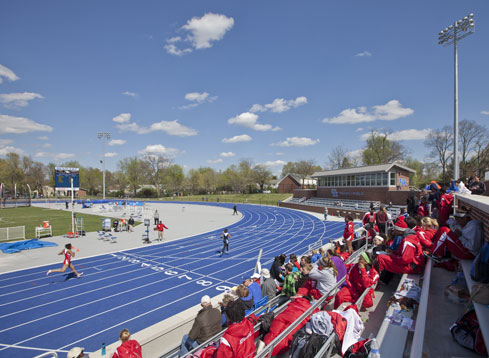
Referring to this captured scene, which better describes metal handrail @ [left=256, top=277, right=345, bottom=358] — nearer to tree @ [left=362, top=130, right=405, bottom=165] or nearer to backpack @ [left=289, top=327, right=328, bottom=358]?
backpack @ [left=289, top=327, right=328, bottom=358]

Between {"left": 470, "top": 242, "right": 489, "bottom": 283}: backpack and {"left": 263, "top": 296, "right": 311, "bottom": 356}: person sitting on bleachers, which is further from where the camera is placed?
{"left": 263, "top": 296, "right": 311, "bottom": 356}: person sitting on bleachers

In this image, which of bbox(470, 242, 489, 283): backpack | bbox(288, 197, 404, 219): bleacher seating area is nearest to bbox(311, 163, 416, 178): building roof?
bbox(288, 197, 404, 219): bleacher seating area

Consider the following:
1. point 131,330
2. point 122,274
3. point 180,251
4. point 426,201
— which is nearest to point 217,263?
point 180,251

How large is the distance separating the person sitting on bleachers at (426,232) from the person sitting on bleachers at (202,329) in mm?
5087

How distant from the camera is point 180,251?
16.2 m

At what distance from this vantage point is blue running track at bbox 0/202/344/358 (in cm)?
714

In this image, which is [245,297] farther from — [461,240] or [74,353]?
[461,240]

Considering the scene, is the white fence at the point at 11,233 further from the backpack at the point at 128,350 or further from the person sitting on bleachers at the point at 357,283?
the person sitting on bleachers at the point at 357,283

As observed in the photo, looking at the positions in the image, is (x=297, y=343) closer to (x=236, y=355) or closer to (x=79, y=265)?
(x=236, y=355)

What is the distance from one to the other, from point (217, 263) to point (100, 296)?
19.0 ft

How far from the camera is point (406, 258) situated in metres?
5.61

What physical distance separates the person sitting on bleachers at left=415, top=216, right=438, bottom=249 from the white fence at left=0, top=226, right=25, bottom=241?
24822 mm

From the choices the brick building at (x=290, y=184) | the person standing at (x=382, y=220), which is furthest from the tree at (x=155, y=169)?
the person standing at (x=382, y=220)

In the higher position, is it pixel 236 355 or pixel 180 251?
pixel 236 355
